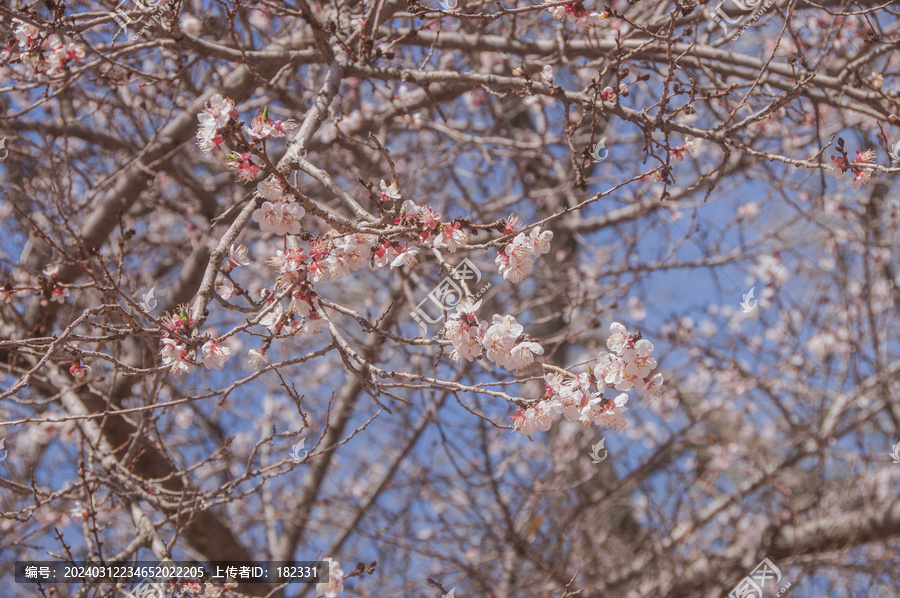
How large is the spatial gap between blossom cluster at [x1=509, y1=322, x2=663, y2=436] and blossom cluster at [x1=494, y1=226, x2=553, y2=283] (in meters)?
0.32

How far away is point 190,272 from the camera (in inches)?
144

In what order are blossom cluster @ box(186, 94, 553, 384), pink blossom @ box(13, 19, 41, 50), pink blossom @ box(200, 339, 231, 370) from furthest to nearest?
pink blossom @ box(13, 19, 41, 50) < pink blossom @ box(200, 339, 231, 370) < blossom cluster @ box(186, 94, 553, 384)

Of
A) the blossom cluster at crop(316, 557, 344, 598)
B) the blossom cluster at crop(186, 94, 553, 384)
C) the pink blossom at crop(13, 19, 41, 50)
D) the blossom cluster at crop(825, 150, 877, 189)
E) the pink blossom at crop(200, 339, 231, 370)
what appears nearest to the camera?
the blossom cluster at crop(186, 94, 553, 384)

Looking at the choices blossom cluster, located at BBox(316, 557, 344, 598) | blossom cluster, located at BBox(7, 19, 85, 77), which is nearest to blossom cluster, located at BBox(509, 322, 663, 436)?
blossom cluster, located at BBox(316, 557, 344, 598)

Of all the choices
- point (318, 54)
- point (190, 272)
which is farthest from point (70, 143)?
point (318, 54)

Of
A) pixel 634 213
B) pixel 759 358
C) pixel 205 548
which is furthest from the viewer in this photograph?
pixel 759 358

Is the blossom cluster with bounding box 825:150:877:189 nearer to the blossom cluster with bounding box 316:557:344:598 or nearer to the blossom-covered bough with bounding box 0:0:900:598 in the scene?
the blossom-covered bough with bounding box 0:0:900:598

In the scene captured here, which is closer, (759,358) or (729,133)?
(729,133)

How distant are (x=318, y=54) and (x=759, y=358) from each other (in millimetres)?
4068

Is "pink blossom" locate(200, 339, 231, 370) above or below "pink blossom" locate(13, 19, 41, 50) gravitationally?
below

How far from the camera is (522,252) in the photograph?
6.54 feet

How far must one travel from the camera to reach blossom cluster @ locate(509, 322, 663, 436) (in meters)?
1.88

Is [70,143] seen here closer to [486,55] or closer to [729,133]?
[486,55]

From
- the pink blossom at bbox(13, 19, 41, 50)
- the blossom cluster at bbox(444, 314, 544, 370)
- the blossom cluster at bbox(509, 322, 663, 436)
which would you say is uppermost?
the pink blossom at bbox(13, 19, 41, 50)
